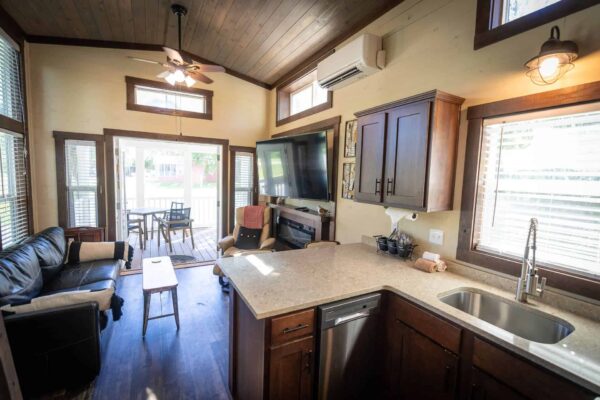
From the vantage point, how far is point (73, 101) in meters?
3.83

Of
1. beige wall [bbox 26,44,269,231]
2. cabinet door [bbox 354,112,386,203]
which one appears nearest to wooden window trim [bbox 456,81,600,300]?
cabinet door [bbox 354,112,386,203]

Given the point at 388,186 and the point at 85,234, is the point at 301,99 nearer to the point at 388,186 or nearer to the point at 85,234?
the point at 388,186

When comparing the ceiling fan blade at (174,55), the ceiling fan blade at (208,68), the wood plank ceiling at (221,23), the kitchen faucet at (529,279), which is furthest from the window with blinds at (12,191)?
the kitchen faucet at (529,279)

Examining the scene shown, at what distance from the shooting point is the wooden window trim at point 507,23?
1.42 metres

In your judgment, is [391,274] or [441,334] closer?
[441,334]

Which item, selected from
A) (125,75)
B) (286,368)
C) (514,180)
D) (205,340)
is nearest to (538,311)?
(514,180)

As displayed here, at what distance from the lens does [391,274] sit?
6.29 ft

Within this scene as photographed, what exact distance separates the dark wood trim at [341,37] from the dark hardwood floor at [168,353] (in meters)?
3.23

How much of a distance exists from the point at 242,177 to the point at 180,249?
199 cm

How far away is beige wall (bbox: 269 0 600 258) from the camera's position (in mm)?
1429

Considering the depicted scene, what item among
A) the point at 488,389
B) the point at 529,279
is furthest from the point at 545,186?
the point at 488,389

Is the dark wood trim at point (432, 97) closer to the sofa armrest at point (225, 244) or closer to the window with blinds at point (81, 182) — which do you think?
the sofa armrest at point (225, 244)

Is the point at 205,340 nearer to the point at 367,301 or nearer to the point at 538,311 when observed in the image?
the point at 367,301

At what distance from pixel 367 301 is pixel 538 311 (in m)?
0.87
